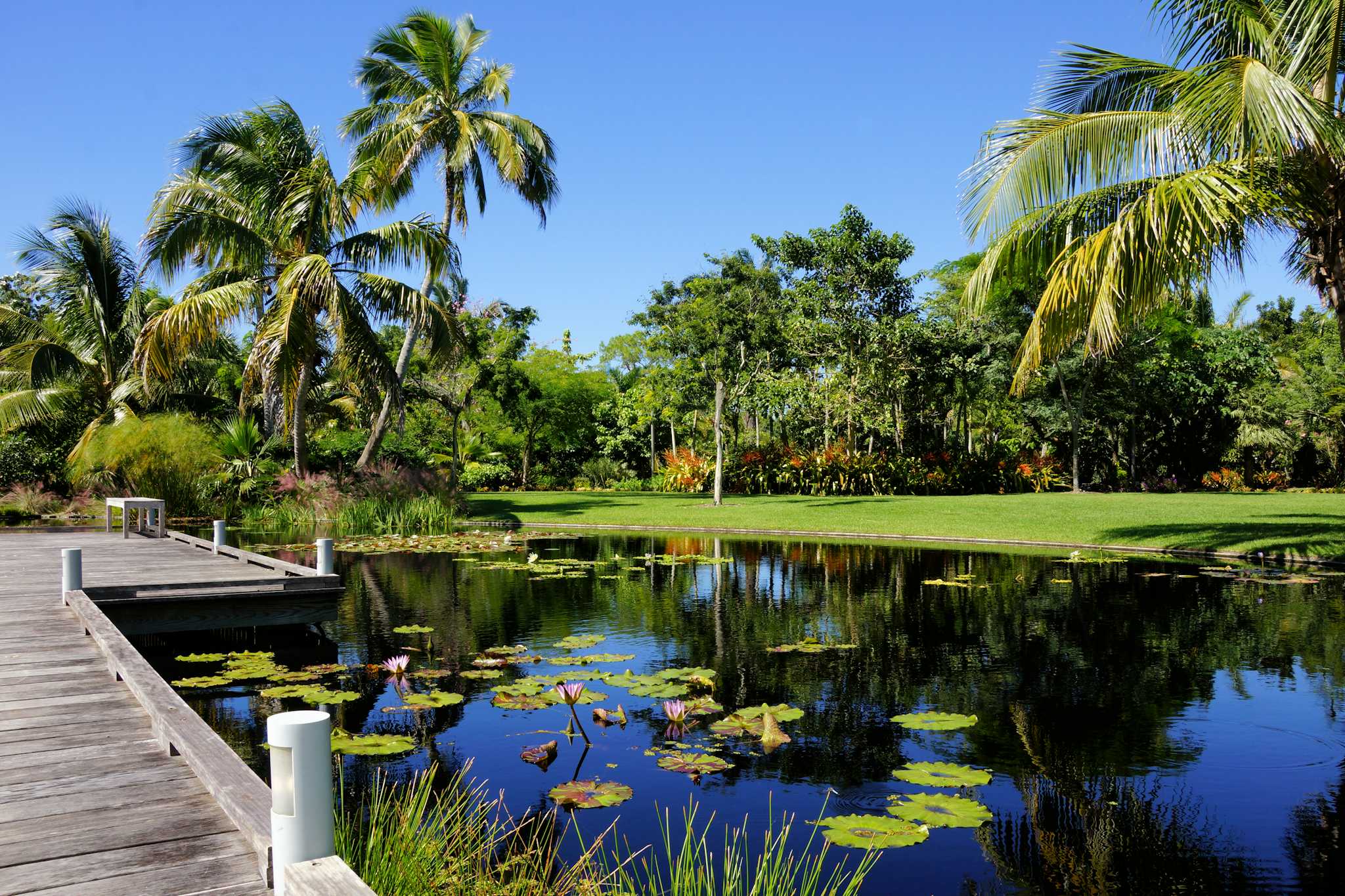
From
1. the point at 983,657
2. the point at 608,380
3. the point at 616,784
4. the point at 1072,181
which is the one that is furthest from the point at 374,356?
the point at 608,380

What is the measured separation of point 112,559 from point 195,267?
38.6ft

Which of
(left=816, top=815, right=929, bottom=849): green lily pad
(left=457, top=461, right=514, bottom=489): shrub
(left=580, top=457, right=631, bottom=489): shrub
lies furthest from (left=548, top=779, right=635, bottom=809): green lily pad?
(left=580, top=457, right=631, bottom=489): shrub

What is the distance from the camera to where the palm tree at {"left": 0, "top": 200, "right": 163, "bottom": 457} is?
22.4 m

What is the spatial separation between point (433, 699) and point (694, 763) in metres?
2.15

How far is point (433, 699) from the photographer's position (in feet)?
19.8

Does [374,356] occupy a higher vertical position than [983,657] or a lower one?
higher

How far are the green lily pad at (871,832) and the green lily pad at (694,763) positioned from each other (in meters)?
0.81

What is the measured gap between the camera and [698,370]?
78.2ft

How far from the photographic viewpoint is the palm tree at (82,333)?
22.4 meters

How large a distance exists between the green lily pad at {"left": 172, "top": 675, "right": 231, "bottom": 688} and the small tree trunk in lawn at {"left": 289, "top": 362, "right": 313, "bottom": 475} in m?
13.3

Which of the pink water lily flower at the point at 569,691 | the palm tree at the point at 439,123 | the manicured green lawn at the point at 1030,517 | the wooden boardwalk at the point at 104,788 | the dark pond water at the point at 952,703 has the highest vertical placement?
the palm tree at the point at 439,123

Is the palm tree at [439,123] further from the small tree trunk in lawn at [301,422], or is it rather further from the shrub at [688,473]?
the shrub at [688,473]

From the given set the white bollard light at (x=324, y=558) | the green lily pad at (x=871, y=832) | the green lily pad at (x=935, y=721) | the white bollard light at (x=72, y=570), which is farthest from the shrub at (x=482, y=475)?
the green lily pad at (x=871, y=832)

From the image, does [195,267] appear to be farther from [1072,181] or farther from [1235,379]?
[1235,379]
